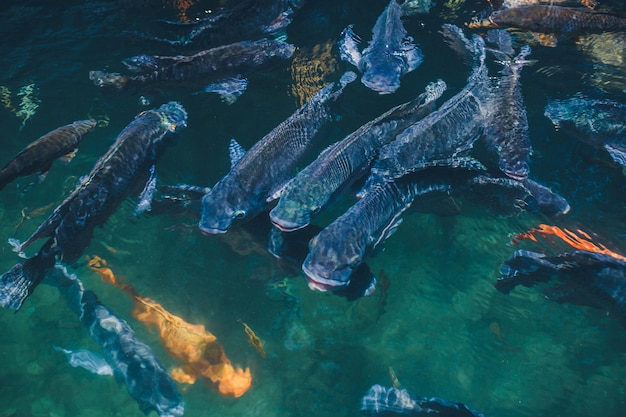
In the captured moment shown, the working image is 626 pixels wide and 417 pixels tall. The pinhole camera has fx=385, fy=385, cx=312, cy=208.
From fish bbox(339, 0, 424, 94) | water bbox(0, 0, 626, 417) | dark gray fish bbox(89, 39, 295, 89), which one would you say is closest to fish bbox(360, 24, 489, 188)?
fish bbox(339, 0, 424, 94)

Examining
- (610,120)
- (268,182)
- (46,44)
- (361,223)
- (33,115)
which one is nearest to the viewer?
(361,223)

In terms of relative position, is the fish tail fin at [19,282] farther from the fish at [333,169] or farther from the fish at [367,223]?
the fish at [367,223]

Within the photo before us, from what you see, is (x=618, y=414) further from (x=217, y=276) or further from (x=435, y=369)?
A: (x=217, y=276)

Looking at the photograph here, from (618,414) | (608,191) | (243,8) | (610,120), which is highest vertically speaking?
(243,8)

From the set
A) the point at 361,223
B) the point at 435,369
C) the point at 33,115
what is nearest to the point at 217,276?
the point at 361,223

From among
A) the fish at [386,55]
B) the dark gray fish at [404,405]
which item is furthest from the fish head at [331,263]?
the fish at [386,55]

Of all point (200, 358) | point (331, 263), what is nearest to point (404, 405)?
point (331, 263)

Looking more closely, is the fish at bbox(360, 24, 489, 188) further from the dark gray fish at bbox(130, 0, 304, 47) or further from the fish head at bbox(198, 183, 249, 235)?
the dark gray fish at bbox(130, 0, 304, 47)
